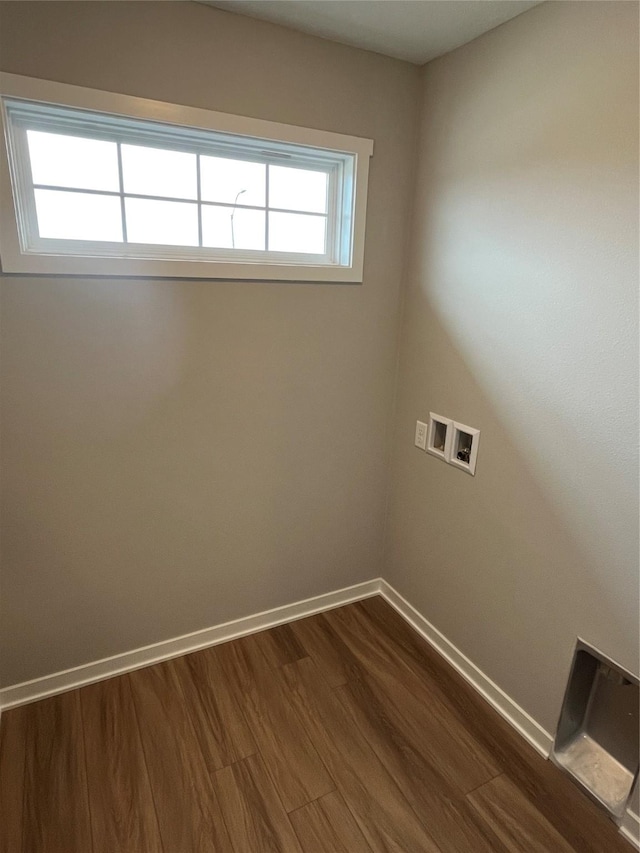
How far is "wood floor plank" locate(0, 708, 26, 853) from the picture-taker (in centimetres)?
139

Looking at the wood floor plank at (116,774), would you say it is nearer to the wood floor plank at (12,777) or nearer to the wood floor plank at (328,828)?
the wood floor plank at (12,777)

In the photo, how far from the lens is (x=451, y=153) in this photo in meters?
1.82

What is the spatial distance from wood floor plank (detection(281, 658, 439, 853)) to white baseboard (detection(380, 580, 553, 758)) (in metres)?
0.52

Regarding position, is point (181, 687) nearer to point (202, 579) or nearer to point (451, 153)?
point (202, 579)

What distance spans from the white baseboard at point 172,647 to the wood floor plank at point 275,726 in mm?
71

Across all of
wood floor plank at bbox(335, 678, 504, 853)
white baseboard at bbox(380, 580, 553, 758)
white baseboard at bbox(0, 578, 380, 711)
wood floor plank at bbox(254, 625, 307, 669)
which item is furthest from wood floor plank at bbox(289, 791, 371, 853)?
white baseboard at bbox(0, 578, 380, 711)

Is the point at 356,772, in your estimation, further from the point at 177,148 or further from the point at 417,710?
the point at 177,148

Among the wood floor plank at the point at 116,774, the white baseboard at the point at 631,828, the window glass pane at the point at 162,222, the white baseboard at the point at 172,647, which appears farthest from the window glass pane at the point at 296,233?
the white baseboard at the point at 631,828

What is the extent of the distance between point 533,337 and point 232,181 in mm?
1176

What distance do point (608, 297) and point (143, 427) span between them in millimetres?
1504

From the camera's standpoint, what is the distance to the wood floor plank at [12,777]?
1.39 meters

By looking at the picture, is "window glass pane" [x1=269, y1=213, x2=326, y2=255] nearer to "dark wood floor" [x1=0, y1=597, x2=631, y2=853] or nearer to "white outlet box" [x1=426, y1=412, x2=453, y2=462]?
"white outlet box" [x1=426, y1=412, x2=453, y2=462]

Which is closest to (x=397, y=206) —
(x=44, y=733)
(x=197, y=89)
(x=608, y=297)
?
(x=197, y=89)

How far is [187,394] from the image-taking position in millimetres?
1803
